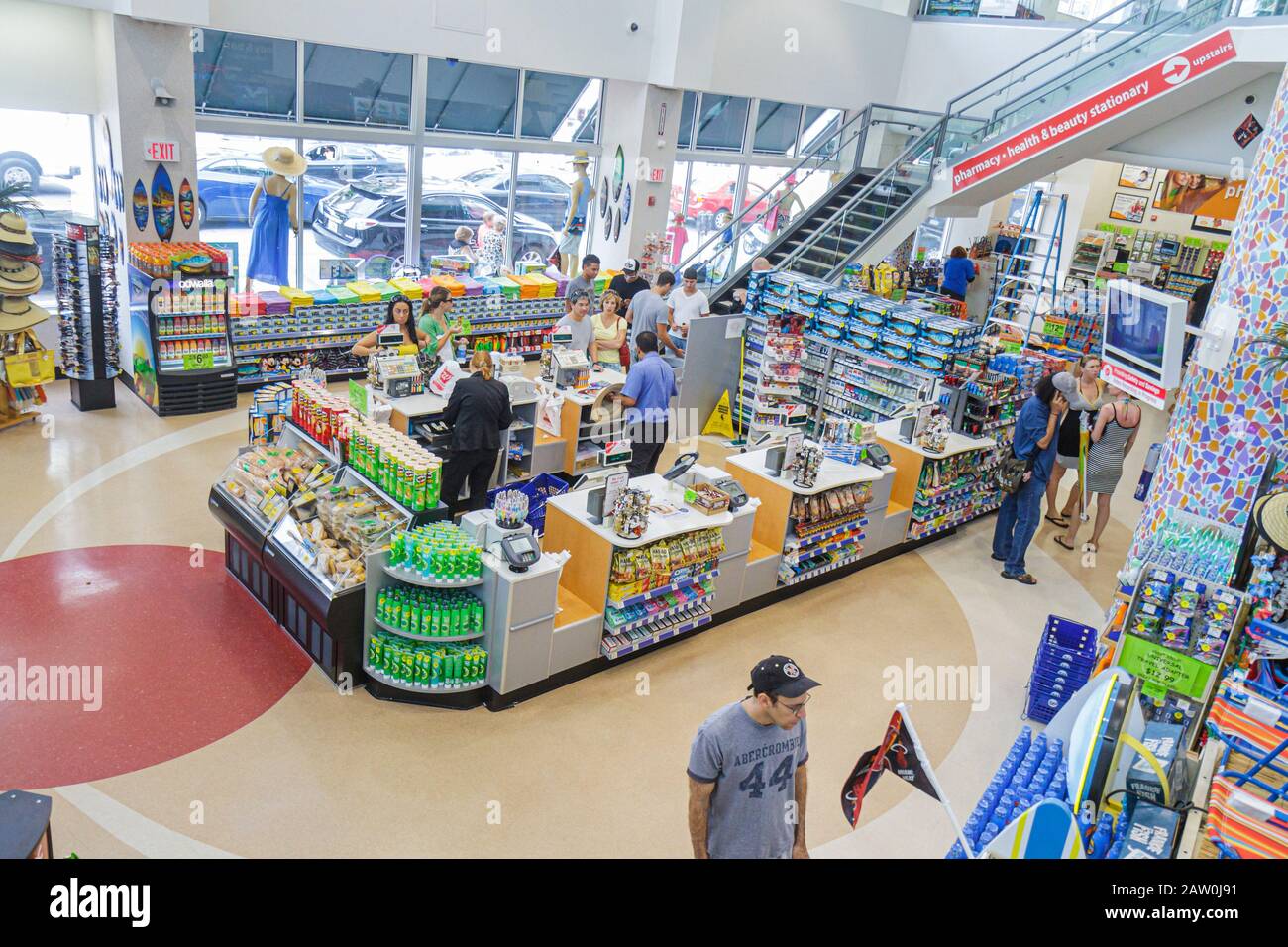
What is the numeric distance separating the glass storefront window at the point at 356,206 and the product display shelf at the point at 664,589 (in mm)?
8335

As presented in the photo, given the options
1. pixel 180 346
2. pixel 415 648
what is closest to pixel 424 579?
pixel 415 648

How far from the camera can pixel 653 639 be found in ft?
22.1

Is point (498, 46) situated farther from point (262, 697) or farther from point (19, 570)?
point (262, 697)

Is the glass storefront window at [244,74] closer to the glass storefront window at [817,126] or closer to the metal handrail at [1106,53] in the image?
the metal handrail at [1106,53]

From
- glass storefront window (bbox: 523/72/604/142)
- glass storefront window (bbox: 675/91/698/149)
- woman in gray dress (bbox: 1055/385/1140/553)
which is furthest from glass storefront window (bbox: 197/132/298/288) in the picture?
woman in gray dress (bbox: 1055/385/1140/553)

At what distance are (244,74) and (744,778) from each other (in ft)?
36.4

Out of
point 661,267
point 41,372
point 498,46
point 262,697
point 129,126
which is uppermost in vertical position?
point 498,46

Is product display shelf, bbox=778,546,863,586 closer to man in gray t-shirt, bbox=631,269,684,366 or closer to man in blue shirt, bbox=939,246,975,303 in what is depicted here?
man in gray t-shirt, bbox=631,269,684,366

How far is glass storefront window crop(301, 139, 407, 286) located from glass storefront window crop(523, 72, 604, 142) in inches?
82.4

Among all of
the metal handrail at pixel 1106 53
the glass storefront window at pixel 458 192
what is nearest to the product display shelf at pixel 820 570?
the metal handrail at pixel 1106 53

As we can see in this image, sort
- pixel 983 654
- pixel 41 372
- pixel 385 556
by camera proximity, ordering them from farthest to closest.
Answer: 1. pixel 41 372
2. pixel 983 654
3. pixel 385 556

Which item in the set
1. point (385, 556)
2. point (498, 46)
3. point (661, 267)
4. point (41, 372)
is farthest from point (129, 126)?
point (661, 267)

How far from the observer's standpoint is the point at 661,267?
15.3m
